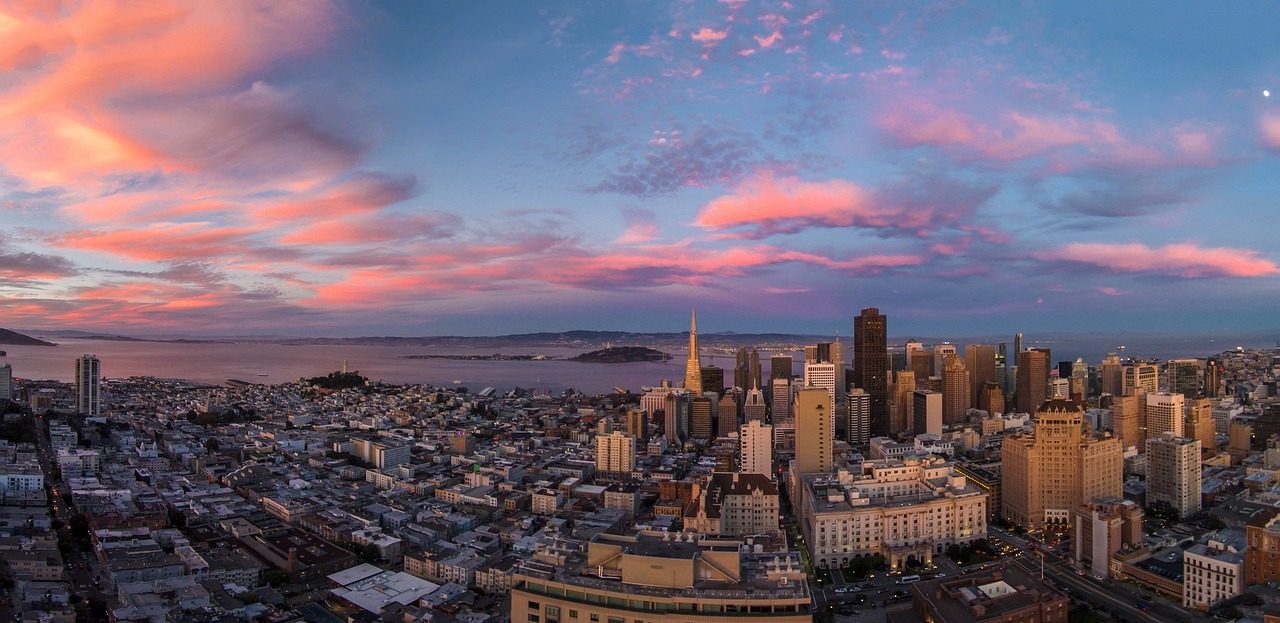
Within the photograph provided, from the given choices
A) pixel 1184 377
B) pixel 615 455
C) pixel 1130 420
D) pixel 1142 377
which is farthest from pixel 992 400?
pixel 615 455

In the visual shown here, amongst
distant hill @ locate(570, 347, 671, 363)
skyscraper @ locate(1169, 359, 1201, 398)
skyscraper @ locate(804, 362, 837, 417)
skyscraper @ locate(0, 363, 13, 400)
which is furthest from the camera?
distant hill @ locate(570, 347, 671, 363)

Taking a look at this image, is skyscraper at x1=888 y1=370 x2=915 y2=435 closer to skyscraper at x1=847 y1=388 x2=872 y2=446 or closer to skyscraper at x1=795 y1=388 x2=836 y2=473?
skyscraper at x1=847 y1=388 x2=872 y2=446

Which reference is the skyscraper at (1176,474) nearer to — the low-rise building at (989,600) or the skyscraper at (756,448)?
the low-rise building at (989,600)

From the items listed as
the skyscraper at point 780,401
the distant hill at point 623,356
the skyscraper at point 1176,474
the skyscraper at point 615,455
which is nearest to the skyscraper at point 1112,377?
the skyscraper at point 780,401

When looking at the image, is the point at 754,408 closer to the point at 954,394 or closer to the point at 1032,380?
the point at 954,394

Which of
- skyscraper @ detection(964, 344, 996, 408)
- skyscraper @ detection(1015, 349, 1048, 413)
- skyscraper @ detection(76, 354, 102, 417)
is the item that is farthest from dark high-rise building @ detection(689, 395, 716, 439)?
skyscraper @ detection(76, 354, 102, 417)
